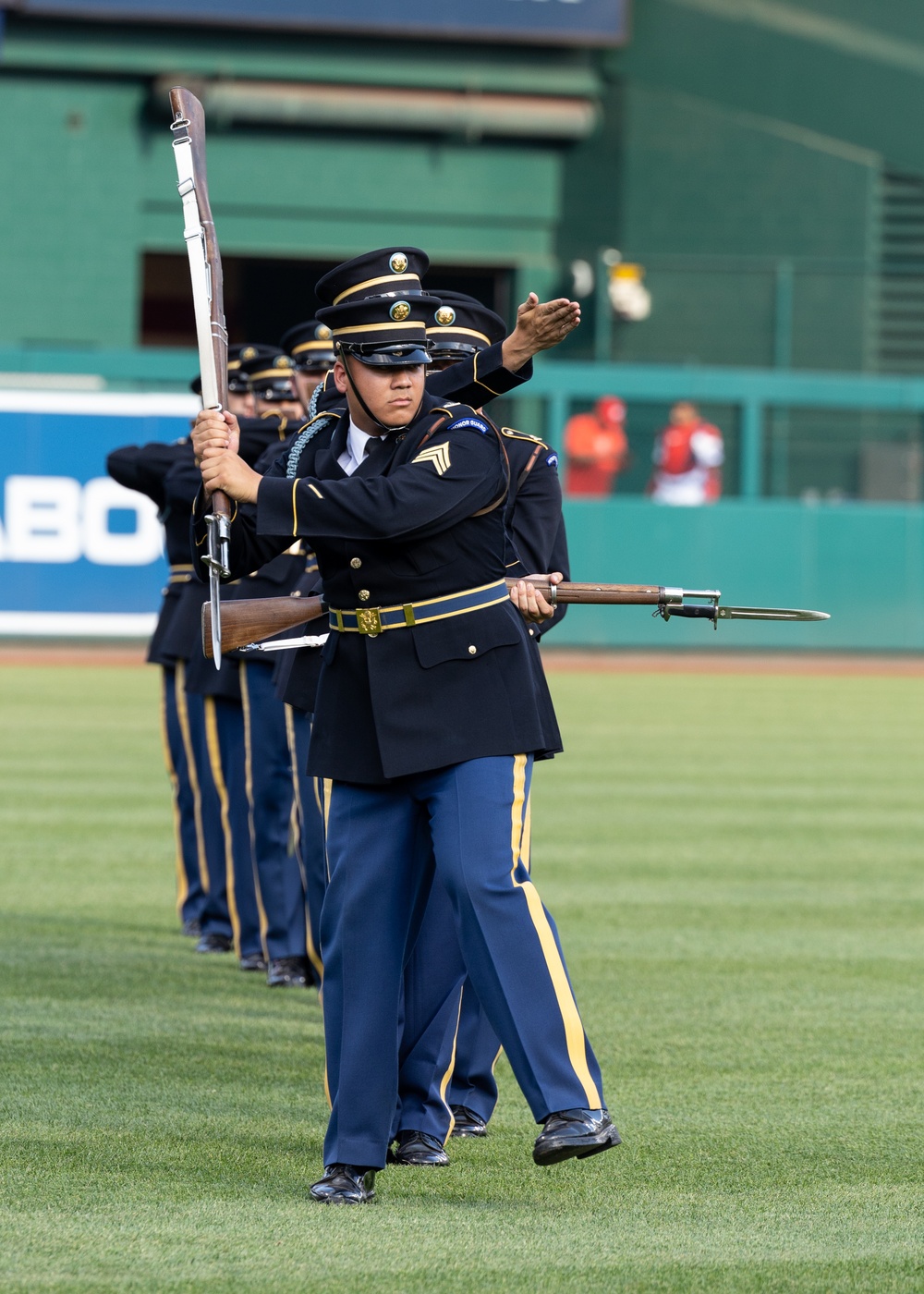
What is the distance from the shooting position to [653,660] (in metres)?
23.9

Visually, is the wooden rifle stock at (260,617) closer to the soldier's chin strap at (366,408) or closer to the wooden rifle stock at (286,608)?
the wooden rifle stock at (286,608)

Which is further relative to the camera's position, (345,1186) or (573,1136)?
(345,1186)

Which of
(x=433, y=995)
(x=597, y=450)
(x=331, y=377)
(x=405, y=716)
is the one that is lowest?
(x=433, y=995)

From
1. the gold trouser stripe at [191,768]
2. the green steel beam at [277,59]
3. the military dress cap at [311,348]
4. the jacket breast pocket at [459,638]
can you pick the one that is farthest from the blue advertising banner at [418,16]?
the jacket breast pocket at [459,638]

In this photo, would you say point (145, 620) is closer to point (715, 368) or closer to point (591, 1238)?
point (715, 368)

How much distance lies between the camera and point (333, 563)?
454 cm

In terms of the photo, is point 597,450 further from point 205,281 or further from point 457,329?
point 205,281

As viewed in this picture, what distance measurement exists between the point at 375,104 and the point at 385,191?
1.18 metres

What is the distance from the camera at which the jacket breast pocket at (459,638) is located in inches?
176

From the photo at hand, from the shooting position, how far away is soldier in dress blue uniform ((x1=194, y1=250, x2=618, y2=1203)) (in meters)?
4.36

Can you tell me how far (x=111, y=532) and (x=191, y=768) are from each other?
14799 millimetres

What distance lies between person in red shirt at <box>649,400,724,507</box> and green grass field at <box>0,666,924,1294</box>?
12.5 meters

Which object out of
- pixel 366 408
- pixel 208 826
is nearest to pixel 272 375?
pixel 208 826

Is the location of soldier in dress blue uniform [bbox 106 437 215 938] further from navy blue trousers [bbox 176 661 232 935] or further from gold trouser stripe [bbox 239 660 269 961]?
gold trouser stripe [bbox 239 660 269 961]
